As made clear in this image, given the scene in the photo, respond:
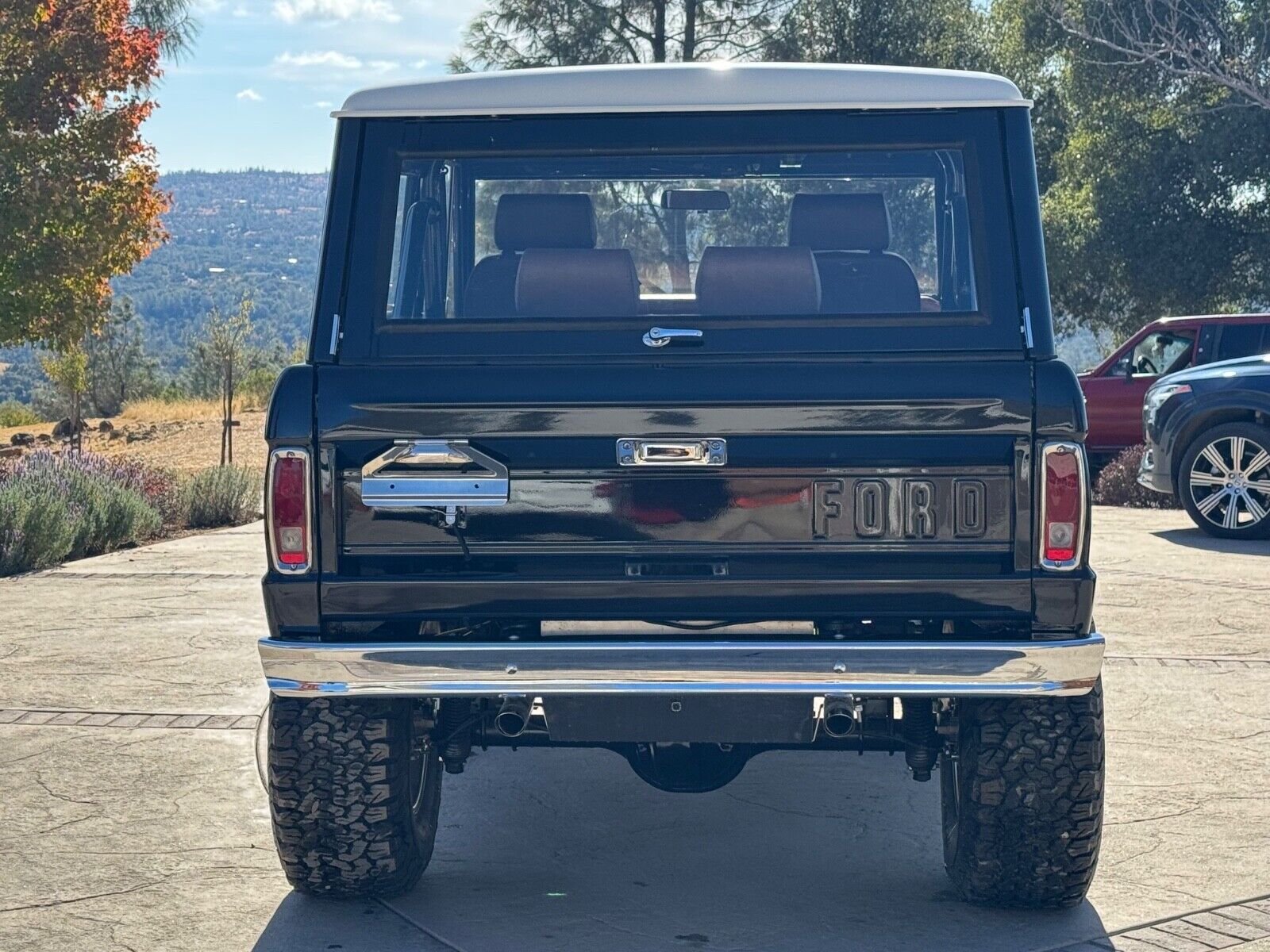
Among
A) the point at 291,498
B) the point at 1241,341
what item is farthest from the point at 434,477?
the point at 1241,341

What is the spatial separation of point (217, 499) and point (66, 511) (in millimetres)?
2714

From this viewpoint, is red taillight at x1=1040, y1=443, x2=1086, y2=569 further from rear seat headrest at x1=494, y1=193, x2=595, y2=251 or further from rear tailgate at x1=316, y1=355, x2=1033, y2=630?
rear seat headrest at x1=494, y1=193, x2=595, y2=251

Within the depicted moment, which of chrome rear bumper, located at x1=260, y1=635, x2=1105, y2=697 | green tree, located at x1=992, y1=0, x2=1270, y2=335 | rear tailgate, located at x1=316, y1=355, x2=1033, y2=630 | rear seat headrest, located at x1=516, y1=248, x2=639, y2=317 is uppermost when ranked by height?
green tree, located at x1=992, y1=0, x2=1270, y2=335

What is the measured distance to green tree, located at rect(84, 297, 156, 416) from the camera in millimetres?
35000

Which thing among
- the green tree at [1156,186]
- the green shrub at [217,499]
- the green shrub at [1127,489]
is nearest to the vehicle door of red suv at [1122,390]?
the green shrub at [1127,489]

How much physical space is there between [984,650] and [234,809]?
2.90m

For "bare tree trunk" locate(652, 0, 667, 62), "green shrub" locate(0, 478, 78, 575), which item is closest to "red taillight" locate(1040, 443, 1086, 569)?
"green shrub" locate(0, 478, 78, 575)

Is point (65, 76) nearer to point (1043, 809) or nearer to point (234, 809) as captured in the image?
point (234, 809)

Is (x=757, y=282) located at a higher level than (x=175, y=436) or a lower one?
higher

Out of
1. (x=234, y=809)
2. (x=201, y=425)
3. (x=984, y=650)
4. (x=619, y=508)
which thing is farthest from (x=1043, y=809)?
(x=201, y=425)

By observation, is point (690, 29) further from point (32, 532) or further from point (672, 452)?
point (672, 452)

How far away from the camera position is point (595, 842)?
562cm

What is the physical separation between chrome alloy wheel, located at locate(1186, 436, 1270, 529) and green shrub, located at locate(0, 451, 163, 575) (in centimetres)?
849

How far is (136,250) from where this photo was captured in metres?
17.2
